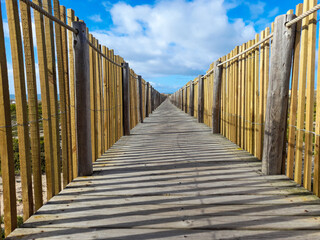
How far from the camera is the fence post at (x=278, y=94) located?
117 inches

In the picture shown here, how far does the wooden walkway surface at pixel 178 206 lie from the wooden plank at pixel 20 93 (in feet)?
0.81

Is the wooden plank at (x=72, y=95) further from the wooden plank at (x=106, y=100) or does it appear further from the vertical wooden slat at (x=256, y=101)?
the vertical wooden slat at (x=256, y=101)

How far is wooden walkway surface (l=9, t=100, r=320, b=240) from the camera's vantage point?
75.2 inches

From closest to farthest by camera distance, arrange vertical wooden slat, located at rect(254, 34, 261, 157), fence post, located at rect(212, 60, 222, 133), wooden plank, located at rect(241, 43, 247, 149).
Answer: vertical wooden slat, located at rect(254, 34, 261, 157)
wooden plank, located at rect(241, 43, 247, 149)
fence post, located at rect(212, 60, 222, 133)

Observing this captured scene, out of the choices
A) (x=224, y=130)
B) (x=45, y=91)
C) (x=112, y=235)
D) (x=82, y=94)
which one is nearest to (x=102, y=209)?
(x=112, y=235)

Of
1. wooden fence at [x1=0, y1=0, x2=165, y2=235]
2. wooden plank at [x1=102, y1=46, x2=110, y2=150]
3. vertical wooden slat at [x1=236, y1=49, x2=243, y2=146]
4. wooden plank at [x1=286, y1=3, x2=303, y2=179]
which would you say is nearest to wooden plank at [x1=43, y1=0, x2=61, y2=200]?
wooden fence at [x1=0, y1=0, x2=165, y2=235]

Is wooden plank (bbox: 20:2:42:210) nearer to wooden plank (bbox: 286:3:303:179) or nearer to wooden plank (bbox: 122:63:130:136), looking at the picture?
wooden plank (bbox: 286:3:303:179)

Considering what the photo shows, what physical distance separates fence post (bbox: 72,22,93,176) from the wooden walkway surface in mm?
330

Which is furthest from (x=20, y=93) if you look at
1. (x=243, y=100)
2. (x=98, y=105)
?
(x=243, y=100)

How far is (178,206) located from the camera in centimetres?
232

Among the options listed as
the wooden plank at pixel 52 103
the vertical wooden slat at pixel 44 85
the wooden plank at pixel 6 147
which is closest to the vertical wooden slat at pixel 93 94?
the wooden plank at pixel 52 103

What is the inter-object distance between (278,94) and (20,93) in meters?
2.72

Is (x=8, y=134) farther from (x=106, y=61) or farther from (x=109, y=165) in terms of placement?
(x=106, y=61)

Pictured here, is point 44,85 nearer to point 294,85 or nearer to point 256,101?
point 294,85
